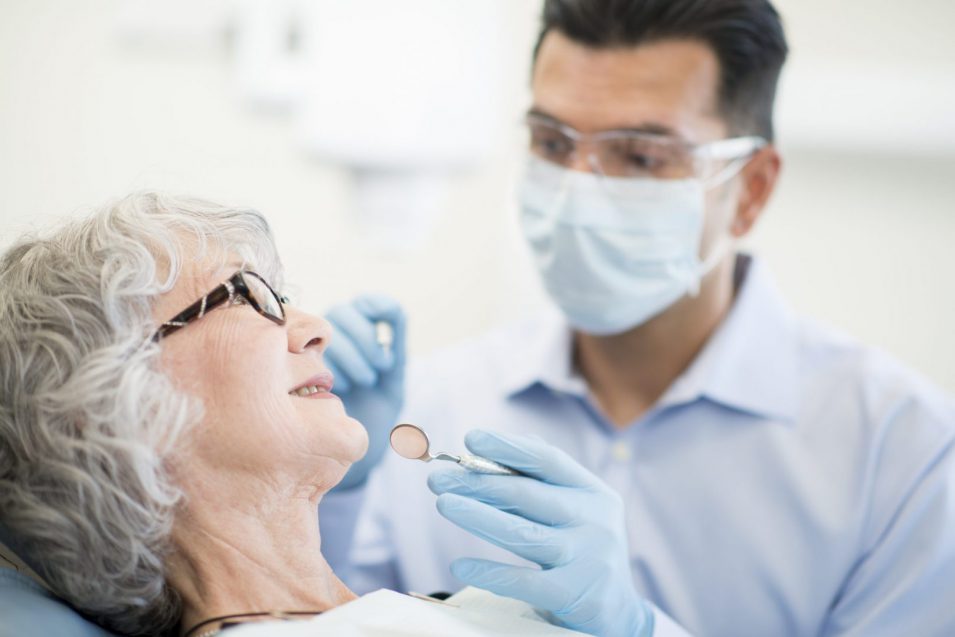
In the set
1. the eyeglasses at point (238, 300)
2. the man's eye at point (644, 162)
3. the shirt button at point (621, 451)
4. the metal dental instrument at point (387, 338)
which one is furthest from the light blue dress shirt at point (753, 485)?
the eyeglasses at point (238, 300)

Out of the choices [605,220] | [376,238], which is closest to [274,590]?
[605,220]

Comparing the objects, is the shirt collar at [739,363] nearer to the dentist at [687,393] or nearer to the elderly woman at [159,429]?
the dentist at [687,393]

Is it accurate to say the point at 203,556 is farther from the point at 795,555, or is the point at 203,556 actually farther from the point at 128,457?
the point at 795,555

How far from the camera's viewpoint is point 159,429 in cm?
100

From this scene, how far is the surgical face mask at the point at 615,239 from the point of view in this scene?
1.61 m

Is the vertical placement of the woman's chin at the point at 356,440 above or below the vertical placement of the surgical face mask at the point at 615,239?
below

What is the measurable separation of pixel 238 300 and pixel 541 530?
0.44 meters

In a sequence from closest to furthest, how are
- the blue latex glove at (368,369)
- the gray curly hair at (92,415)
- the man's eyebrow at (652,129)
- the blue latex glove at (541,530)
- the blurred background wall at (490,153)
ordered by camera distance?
the gray curly hair at (92,415) < the blue latex glove at (541,530) < the blue latex glove at (368,369) < the man's eyebrow at (652,129) < the blurred background wall at (490,153)

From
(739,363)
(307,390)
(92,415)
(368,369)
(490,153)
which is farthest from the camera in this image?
(490,153)

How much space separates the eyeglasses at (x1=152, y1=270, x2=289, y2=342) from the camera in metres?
1.04

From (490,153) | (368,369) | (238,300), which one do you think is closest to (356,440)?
(238,300)

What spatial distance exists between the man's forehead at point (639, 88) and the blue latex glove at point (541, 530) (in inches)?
26.8

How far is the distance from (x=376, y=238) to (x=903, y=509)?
123 cm

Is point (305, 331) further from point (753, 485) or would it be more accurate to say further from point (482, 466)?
point (753, 485)
